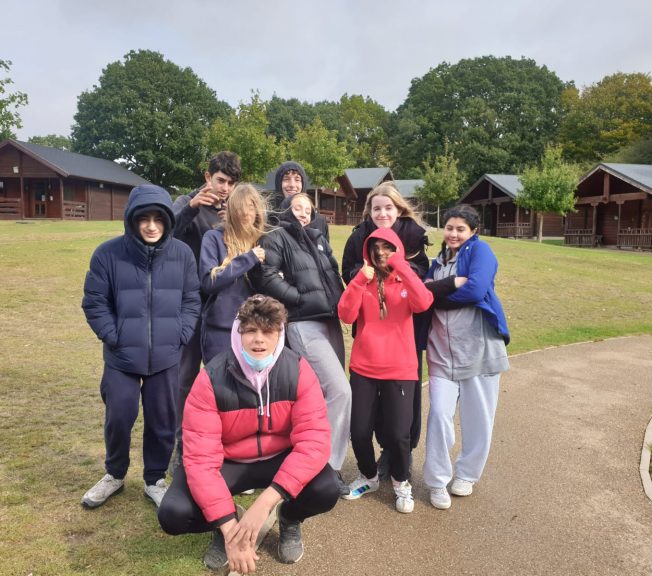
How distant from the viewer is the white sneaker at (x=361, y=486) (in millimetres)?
3795

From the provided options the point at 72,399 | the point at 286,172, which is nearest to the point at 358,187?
the point at 72,399

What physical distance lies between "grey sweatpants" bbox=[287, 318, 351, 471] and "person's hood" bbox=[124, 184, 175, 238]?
111 centimetres

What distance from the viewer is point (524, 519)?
3.57 meters

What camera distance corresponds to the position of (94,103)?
52.8 m

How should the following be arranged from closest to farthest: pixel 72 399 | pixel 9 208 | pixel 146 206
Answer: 1. pixel 146 206
2. pixel 72 399
3. pixel 9 208

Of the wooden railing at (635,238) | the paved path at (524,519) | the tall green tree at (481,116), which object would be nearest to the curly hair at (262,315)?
the paved path at (524,519)

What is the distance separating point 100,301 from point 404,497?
8.06 feet

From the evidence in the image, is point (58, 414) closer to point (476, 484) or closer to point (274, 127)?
point (476, 484)

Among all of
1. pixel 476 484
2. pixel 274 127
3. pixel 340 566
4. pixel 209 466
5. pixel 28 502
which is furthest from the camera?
pixel 274 127

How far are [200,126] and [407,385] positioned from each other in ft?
171

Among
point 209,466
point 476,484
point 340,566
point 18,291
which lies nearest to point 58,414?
point 209,466

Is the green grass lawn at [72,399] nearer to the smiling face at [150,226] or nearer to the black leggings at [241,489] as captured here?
the black leggings at [241,489]

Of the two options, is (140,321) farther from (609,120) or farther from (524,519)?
(609,120)

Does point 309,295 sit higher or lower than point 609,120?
lower
